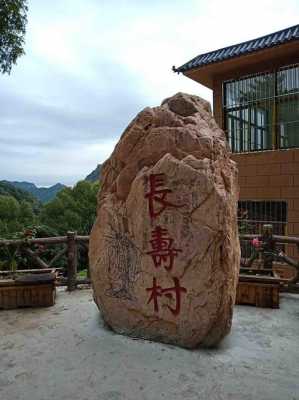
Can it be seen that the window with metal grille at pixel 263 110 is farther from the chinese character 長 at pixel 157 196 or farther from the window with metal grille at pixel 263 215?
the chinese character 長 at pixel 157 196

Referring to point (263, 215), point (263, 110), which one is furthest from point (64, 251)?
point (263, 110)

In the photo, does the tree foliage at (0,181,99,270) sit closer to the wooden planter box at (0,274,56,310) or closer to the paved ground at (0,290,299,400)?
the wooden planter box at (0,274,56,310)

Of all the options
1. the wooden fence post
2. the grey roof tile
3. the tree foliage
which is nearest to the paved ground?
the wooden fence post

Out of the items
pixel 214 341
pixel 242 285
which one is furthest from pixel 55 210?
pixel 214 341

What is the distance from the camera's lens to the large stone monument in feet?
10.8

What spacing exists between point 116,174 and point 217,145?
3.73 ft

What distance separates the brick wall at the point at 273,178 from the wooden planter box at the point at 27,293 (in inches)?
213

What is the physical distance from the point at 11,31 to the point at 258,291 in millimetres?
6684

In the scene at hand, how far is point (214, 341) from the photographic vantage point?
3.42 metres

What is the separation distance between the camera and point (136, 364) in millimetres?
3082

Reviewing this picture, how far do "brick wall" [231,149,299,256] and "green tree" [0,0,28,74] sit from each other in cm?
545

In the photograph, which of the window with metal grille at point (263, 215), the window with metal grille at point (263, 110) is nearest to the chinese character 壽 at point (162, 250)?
the window with metal grille at point (263, 215)

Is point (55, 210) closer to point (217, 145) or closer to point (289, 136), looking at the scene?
point (289, 136)

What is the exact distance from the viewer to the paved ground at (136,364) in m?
2.68
